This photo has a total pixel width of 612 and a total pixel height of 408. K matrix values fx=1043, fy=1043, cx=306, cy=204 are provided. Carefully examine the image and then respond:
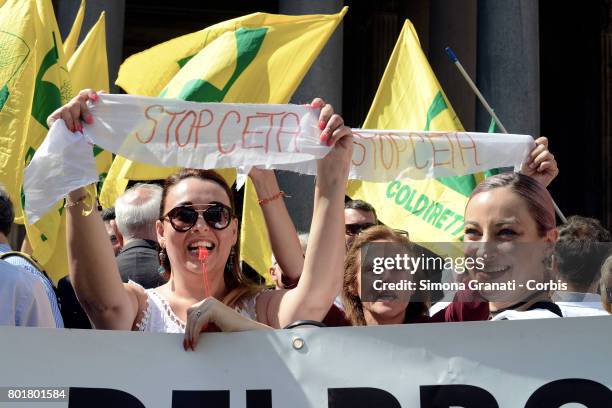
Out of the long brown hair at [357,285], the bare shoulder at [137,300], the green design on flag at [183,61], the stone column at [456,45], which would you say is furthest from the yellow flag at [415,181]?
the stone column at [456,45]

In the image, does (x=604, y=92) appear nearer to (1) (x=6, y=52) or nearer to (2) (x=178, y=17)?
(2) (x=178, y=17)

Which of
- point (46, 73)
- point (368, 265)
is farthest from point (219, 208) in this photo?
point (46, 73)

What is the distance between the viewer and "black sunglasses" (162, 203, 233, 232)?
10.7 feet

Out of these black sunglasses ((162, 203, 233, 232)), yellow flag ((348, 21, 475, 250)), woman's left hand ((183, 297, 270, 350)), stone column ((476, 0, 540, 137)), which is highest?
stone column ((476, 0, 540, 137))

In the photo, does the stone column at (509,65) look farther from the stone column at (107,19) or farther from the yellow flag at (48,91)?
the yellow flag at (48,91)

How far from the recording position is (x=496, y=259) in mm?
3123

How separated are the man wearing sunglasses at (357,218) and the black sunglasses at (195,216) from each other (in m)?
2.02

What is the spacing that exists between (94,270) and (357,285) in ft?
3.97

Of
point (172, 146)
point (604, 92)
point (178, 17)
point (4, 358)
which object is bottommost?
point (4, 358)

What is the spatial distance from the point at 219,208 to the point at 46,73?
9.30ft

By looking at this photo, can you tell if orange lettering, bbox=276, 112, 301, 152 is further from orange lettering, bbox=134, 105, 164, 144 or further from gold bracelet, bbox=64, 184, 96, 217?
gold bracelet, bbox=64, 184, 96, 217

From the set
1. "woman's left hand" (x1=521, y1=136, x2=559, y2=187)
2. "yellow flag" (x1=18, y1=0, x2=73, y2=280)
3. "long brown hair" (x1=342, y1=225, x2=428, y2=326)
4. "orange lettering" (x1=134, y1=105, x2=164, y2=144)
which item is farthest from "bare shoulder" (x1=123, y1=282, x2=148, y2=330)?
"yellow flag" (x1=18, y1=0, x2=73, y2=280)

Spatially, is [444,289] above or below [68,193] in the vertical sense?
below

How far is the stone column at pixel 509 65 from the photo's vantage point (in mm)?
10914
